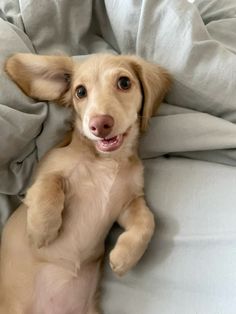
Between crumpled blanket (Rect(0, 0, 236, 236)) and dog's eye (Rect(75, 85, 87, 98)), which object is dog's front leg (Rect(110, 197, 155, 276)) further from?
dog's eye (Rect(75, 85, 87, 98))

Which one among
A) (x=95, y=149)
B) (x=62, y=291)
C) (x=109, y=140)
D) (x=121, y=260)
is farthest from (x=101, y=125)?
(x=62, y=291)

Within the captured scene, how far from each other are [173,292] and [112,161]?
1.20 ft

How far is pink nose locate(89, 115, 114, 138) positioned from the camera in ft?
3.40

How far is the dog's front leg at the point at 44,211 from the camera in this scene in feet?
3.49

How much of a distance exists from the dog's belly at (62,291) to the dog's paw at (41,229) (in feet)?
0.29

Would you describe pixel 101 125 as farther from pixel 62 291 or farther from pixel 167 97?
pixel 62 291

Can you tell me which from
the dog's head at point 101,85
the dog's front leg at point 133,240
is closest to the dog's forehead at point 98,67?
the dog's head at point 101,85

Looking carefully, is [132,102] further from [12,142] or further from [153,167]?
[12,142]

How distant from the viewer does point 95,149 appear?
4.02 feet

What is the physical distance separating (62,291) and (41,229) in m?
0.19

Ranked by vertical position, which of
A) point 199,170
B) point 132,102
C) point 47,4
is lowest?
point 199,170

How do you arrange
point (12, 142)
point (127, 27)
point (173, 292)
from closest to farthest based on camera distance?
point (173, 292) → point (12, 142) → point (127, 27)

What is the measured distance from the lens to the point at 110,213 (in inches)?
47.0

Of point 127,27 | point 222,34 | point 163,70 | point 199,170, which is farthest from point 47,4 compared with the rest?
point 199,170
